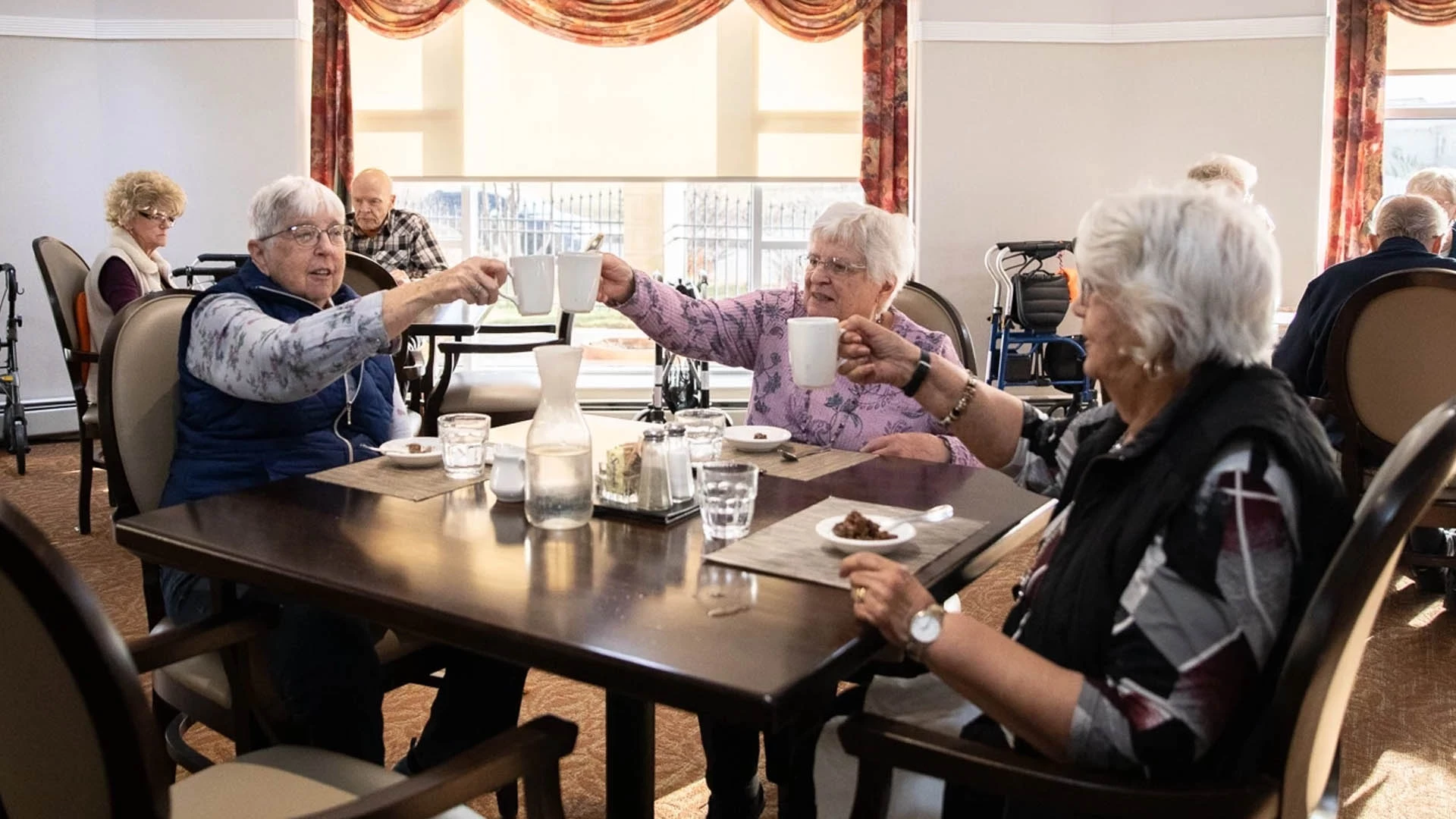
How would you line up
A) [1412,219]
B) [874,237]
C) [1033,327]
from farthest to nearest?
[1033,327] → [1412,219] → [874,237]

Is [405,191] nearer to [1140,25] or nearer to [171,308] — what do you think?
[1140,25]

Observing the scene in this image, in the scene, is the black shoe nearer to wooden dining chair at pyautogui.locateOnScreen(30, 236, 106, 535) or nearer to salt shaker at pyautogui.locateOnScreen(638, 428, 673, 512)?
salt shaker at pyautogui.locateOnScreen(638, 428, 673, 512)

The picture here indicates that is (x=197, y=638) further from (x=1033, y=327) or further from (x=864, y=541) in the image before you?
(x=1033, y=327)

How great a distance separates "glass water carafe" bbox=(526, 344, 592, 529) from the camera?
5.29 ft

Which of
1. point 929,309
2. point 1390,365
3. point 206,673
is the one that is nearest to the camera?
point 206,673

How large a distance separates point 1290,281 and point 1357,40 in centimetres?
Answer: 122

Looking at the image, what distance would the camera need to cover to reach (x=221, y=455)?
205 cm

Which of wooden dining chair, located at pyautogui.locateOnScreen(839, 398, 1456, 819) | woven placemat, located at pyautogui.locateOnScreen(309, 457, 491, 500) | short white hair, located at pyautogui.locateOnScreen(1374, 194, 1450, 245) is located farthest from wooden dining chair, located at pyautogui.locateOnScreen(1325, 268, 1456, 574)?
woven placemat, located at pyautogui.locateOnScreen(309, 457, 491, 500)

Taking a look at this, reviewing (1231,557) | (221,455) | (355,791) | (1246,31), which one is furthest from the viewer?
(1246,31)

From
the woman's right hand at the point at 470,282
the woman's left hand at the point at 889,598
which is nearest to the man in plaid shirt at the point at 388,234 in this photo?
the woman's right hand at the point at 470,282

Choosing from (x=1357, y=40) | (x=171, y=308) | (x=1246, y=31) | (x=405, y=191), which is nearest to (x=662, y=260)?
(x=405, y=191)

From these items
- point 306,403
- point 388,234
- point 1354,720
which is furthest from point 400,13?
point 1354,720

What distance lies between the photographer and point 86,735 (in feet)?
3.29

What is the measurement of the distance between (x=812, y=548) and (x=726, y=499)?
0.13 m
